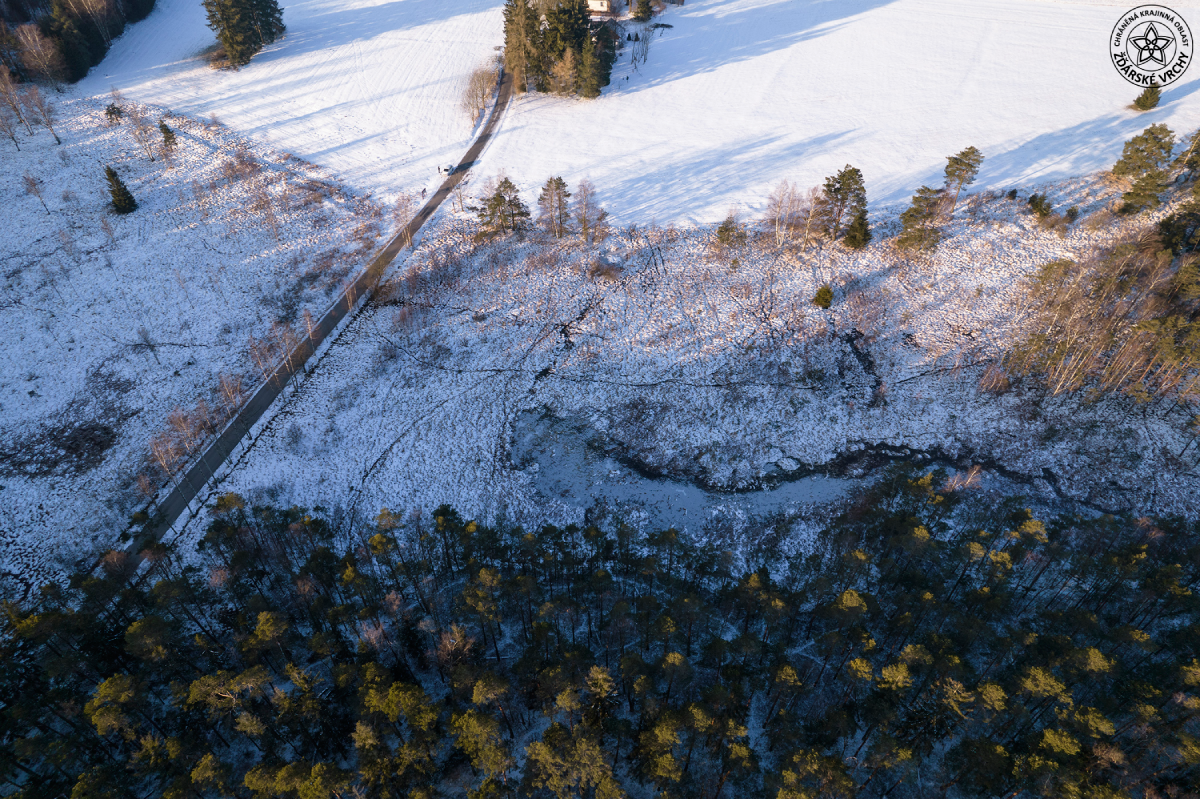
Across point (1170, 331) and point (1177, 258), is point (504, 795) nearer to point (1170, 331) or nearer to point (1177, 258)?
point (1170, 331)

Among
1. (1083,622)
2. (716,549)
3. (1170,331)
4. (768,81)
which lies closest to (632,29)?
(768,81)

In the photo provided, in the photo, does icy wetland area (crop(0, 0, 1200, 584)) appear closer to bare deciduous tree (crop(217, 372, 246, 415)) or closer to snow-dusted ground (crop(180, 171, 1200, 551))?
snow-dusted ground (crop(180, 171, 1200, 551))

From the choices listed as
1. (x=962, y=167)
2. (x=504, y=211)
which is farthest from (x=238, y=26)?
(x=962, y=167)

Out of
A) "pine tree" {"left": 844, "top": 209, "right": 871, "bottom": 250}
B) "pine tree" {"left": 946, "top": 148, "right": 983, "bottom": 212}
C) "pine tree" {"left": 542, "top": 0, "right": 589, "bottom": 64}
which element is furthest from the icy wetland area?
"pine tree" {"left": 542, "top": 0, "right": 589, "bottom": 64}

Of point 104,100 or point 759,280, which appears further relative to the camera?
point 104,100

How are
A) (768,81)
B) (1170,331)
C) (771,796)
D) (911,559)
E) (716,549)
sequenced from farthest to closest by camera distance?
1. (768,81)
2. (1170,331)
3. (716,549)
4. (911,559)
5. (771,796)

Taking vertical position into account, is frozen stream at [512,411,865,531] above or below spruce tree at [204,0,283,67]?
below
